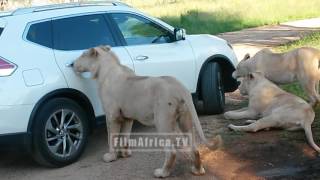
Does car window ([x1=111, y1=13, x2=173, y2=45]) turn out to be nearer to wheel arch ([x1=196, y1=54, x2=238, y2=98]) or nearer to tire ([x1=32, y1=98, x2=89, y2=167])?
wheel arch ([x1=196, y1=54, x2=238, y2=98])

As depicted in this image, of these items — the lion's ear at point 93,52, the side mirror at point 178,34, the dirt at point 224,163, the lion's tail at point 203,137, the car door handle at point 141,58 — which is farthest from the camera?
the side mirror at point 178,34

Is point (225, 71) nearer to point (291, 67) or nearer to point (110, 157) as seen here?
point (291, 67)

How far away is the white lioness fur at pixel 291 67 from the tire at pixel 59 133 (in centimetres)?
307

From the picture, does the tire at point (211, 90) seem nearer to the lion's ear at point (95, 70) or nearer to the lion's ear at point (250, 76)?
the lion's ear at point (250, 76)

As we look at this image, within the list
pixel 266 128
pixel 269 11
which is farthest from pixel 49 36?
pixel 269 11

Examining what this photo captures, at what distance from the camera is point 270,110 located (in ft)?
27.2

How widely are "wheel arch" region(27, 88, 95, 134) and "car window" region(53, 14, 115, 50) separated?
56 centimetres

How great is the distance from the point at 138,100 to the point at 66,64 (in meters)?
1.11

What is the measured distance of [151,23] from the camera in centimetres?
870

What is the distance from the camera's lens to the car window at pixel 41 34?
728 centimetres

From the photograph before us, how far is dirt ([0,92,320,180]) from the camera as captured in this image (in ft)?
21.8

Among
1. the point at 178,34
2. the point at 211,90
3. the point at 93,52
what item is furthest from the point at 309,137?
the point at 93,52

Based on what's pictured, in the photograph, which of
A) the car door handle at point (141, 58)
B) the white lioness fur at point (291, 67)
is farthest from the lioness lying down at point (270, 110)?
the car door handle at point (141, 58)

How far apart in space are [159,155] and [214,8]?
22609 millimetres
